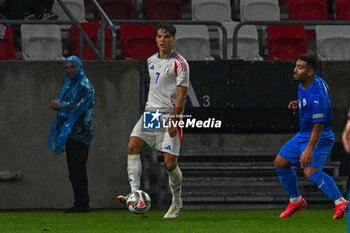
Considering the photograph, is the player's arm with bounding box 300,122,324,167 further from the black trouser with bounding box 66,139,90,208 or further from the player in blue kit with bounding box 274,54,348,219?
the black trouser with bounding box 66,139,90,208

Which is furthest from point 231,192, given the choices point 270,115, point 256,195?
point 270,115

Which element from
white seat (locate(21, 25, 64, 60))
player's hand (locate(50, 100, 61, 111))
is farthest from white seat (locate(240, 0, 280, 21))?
player's hand (locate(50, 100, 61, 111))

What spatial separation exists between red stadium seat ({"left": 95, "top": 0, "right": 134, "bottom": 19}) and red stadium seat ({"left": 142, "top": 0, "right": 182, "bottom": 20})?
0.32 metres

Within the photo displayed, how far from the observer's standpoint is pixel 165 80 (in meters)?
9.59

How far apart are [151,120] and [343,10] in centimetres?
801

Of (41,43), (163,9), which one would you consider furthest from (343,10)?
(41,43)

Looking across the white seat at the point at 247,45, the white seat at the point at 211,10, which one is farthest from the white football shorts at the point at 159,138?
the white seat at the point at 211,10

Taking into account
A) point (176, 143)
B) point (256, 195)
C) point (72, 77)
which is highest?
point (72, 77)

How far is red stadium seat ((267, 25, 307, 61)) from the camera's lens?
48.3 feet

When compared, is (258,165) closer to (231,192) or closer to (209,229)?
(231,192)

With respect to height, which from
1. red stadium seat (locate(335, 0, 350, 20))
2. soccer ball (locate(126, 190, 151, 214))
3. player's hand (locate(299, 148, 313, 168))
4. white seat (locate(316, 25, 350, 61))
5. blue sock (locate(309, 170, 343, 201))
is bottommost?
soccer ball (locate(126, 190, 151, 214))

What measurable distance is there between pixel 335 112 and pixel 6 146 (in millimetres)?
4879

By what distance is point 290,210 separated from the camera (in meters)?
9.91

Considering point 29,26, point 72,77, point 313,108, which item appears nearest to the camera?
point 313,108
